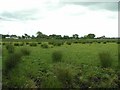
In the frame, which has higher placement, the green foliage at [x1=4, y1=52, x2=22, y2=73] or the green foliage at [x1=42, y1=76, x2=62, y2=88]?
the green foliage at [x1=4, y1=52, x2=22, y2=73]

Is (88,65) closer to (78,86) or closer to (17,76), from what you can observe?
(78,86)

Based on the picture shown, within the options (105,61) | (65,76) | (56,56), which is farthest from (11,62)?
(105,61)

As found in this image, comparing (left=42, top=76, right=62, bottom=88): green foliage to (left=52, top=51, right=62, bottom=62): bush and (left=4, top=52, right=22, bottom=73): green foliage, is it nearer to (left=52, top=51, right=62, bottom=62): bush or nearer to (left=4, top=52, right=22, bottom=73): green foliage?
(left=4, top=52, right=22, bottom=73): green foliage

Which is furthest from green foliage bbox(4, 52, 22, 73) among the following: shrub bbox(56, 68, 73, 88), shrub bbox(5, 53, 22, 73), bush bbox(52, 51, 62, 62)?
bush bbox(52, 51, 62, 62)

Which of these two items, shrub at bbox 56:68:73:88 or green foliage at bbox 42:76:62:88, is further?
shrub at bbox 56:68:73:88

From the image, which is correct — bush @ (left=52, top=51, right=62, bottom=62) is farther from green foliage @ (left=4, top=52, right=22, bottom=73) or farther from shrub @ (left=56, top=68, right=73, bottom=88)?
shrub @ (left=56, top=68, right=73, bottom=88)

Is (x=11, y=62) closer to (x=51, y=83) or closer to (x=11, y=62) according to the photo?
(x=11, y=62)

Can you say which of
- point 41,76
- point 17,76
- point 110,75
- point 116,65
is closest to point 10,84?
point 17,76

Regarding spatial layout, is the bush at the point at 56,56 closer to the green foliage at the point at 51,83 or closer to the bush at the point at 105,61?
the bush at the point at 105,61

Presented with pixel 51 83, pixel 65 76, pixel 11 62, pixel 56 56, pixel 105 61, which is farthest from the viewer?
pixel 56 56

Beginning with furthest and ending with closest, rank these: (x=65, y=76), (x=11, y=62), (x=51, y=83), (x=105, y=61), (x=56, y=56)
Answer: (x=56, y=56) → (x=105, y=61) → (x=11, y=62) → (x=65, y=76) → (x=51, y=83)

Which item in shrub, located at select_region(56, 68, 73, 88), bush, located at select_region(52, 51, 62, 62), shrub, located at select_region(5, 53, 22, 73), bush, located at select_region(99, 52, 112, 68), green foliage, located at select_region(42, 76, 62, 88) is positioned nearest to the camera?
green foliage, located at select_region(42, 76, 62, 88)

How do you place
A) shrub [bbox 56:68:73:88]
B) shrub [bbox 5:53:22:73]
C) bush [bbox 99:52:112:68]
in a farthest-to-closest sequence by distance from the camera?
bush [bbox 99:52:112:68] < shrub [bbox 5:53:22:73] < shrub [bbox 56:68:73:88]

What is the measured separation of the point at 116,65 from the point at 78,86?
433 cm
